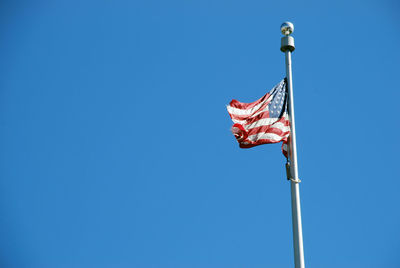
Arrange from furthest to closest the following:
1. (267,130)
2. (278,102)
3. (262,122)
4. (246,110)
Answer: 1. (246,110)
2. (278,102)
3. (262,122)
4. (267,130)

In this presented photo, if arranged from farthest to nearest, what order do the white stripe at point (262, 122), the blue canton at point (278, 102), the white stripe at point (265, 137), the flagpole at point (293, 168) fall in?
the blue canton at point (278, 102) < the white stripe at point (262, 122) < the white stripe at point (265, 137) < the flagpole at point (293, 168)

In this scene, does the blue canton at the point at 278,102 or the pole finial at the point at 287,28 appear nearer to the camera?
the blue canton at the point at 278,102

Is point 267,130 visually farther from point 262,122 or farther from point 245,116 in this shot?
point 245,116

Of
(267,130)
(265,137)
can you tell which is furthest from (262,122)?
(265,137)

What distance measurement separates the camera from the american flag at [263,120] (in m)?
15.0

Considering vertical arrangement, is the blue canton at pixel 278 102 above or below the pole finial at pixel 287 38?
below

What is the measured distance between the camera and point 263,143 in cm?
1497

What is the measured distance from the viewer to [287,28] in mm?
15953

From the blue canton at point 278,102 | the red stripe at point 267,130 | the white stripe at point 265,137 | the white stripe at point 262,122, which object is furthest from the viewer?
the blue canton at point 278,102

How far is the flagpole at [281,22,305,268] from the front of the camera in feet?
43.2

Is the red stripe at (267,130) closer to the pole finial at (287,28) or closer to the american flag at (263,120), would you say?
the american flag at (263,120)

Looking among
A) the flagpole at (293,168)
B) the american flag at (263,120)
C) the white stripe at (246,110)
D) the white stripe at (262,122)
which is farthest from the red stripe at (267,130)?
the white stripe at (246,110)

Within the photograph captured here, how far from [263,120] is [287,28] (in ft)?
9.74

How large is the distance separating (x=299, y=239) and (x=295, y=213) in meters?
0.68
